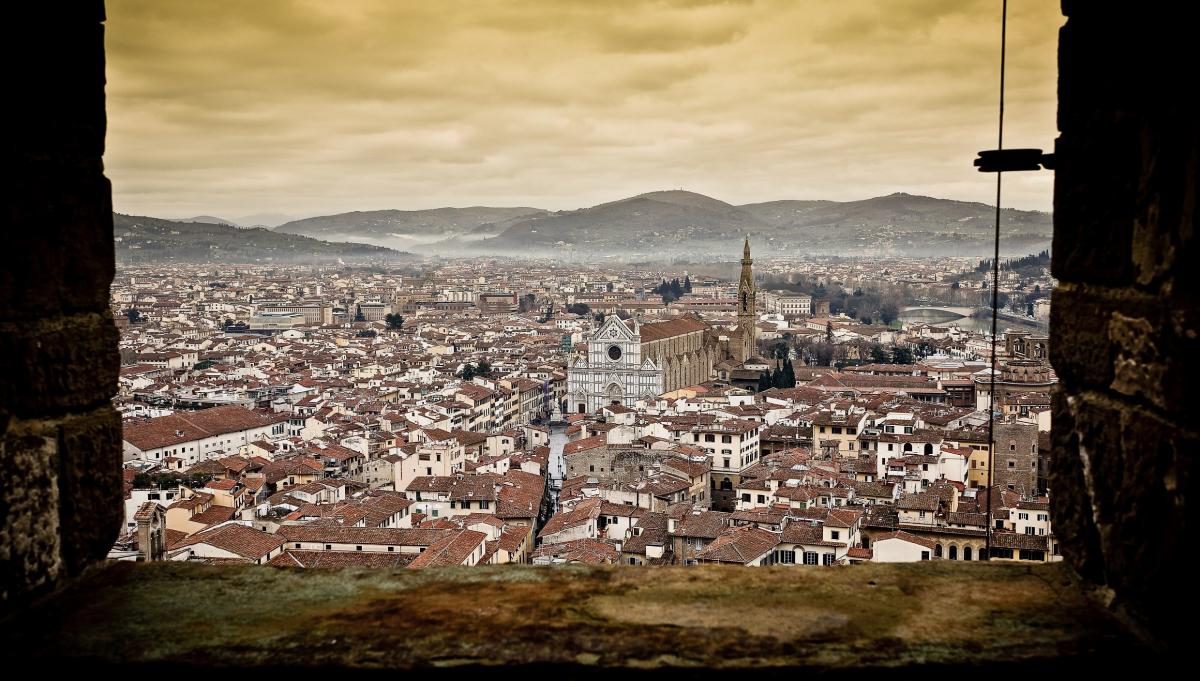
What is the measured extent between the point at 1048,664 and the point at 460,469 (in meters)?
21.1

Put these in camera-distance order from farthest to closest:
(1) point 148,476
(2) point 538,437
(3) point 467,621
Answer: (2) point 538,437, (1) point 148,476, (3) point 467,621

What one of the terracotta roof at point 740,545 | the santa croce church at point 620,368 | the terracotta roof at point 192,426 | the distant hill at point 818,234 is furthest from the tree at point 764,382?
the distant hill at point 818,234

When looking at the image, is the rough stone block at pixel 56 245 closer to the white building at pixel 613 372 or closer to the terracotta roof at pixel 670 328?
the white building at pixel 613 372

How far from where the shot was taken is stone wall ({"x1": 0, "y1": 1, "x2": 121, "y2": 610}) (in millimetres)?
1535

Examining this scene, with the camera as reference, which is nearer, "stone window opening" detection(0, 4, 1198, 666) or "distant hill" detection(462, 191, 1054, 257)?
"stone window opening" detection(0, 4, 1198, 666)

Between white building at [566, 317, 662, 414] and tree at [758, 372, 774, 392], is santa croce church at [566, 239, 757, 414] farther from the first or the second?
tree at [758, 372, 774, 392]

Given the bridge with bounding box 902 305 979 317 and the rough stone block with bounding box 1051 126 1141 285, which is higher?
the rough stone block with bounding box 1051 126 1141 285

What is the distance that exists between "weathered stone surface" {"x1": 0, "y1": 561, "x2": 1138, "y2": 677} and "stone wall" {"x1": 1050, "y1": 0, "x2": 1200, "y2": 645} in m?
0.11

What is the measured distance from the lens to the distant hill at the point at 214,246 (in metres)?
132

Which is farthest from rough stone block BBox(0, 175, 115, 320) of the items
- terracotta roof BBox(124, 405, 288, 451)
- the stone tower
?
the stone tower

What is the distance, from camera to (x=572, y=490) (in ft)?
66.5

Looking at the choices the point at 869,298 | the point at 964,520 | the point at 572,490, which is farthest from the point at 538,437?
the point at 869,298

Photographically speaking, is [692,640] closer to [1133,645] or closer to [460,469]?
[1133,645]

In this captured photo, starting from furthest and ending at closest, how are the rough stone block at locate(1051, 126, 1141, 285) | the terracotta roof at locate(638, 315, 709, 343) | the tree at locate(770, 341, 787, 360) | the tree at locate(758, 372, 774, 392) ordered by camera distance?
the tree at locate(770, 341, 787, 360)
the tree at locate(758, 372, 774, 392)
the terracotta roof at locate(638, 315, 709, 343)
the rough stone block at locate(1051, 126, 1141, 285)
